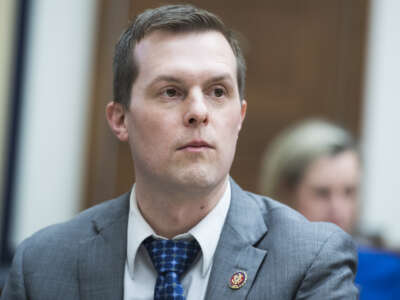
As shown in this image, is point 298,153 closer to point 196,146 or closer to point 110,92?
point 196,146

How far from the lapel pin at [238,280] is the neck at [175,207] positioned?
0.70 feet

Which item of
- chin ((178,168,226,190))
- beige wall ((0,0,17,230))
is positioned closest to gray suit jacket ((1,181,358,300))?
chin ((178,168,226,190))

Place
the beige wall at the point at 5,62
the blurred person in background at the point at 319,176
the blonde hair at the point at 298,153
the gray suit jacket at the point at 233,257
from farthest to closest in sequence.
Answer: the beige wall at the point at 5,62 → the blonde hair at the point at 298,153 → the blurred person in background at the point at 319,176 → the gray suit jacket at the point at 233,257

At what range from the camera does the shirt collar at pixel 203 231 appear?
5.96 ft

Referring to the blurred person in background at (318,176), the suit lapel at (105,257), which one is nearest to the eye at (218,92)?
the suit lapel at (105,257)

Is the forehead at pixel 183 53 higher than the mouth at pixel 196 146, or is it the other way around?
the forehead at pixel 183 53

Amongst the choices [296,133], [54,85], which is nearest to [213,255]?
[296,133]

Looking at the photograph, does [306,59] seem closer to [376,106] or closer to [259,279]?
[376,106]

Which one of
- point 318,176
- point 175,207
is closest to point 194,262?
point 175,207

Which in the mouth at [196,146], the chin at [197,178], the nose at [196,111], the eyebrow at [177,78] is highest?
the eyebrow at [177,78]

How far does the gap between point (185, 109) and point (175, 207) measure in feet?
0.96

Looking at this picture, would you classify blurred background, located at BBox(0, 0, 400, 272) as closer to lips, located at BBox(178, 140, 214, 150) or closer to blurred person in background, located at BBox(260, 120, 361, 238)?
blurred person in background, located at BBox(260, 120, 361, 238)

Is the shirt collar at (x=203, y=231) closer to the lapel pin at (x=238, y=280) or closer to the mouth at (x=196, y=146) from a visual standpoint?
the lapel pin at (x=238, y=280)

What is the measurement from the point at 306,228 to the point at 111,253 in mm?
561
